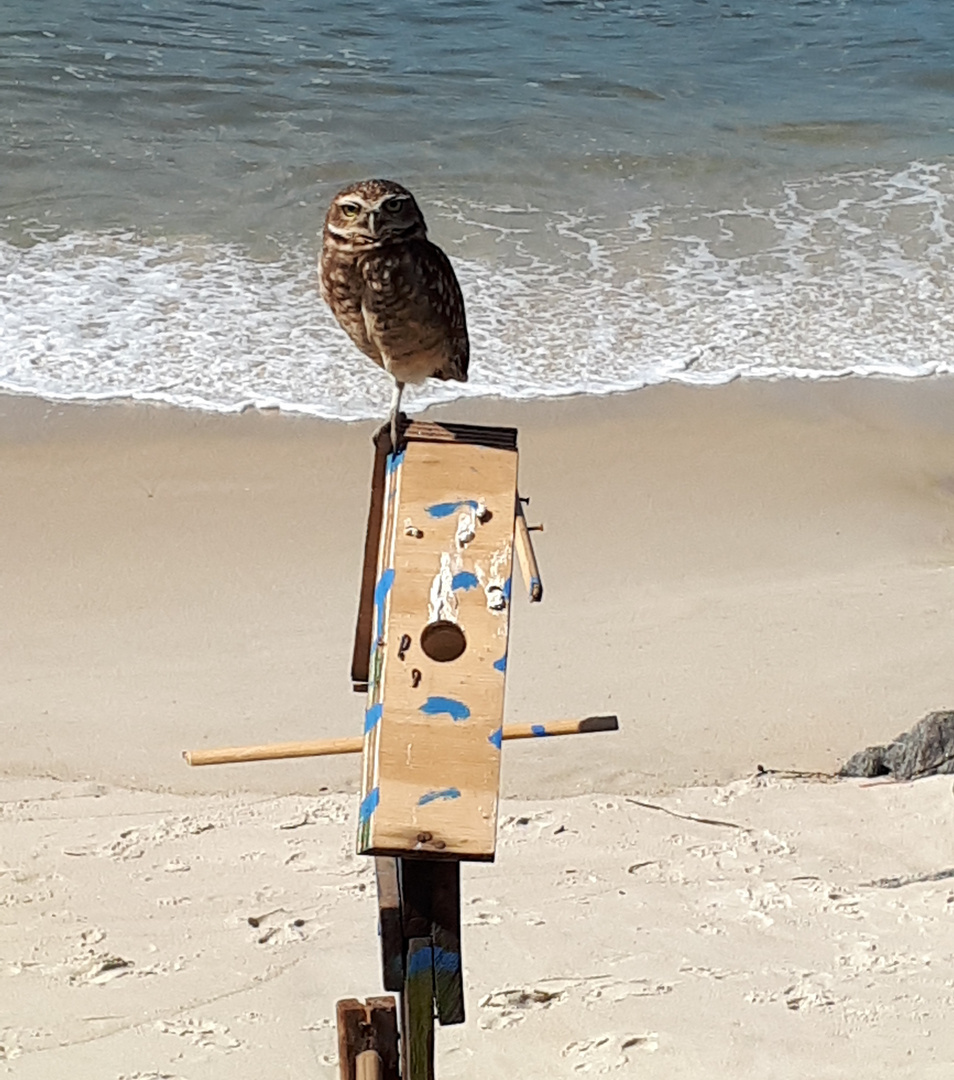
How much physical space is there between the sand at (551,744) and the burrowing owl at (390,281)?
1570 millimetres

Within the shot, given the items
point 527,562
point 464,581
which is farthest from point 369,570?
point 464,581

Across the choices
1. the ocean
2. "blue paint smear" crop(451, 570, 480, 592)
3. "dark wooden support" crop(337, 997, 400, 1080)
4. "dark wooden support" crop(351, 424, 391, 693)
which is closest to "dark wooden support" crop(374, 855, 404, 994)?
"dark wooden support" crop(337, 997, 400, 1080)

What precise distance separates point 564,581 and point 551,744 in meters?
1.15

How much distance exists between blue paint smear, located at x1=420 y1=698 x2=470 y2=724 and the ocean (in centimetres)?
599

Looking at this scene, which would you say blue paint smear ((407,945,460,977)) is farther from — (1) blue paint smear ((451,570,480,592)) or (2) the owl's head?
(2) the owl's head

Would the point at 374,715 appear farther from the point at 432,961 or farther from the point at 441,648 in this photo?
the point at 432,961

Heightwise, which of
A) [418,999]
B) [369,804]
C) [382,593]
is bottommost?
[418,999]

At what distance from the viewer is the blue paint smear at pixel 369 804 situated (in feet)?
6.97

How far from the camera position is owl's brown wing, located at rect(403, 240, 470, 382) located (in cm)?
354

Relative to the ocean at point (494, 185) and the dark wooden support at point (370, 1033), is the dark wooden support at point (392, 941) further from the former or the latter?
the ocean at point (494, 185)

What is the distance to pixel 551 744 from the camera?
573 cm

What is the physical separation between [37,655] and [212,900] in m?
2.02

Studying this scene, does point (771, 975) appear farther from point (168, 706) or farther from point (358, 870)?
point (168, 706)

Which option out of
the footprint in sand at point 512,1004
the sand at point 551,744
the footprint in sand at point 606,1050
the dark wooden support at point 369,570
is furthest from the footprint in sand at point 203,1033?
the dark wooden support at point 369,570
